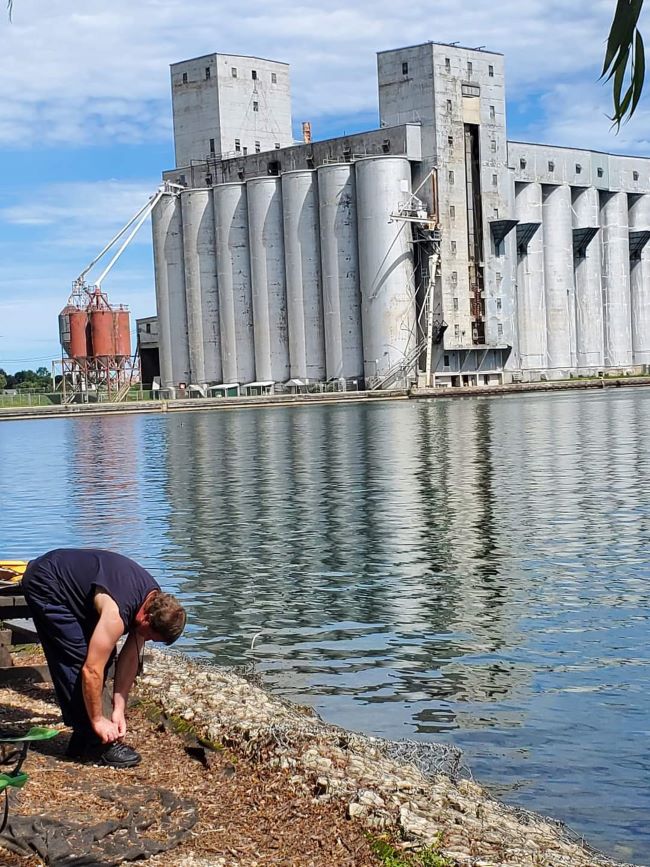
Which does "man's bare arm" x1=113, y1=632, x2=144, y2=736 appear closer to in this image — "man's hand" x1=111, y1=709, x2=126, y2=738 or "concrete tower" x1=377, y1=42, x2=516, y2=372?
"man's hand" x1=111, y1=709, x2=126, y2=738

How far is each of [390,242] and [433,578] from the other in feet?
269

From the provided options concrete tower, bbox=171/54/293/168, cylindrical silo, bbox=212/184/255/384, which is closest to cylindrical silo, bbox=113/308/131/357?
cylindrical silo, bbox=212/184/255/384

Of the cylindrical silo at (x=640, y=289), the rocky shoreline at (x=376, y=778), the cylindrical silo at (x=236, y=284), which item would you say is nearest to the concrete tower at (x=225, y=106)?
the cylindrical silo at (x=236, y=284)

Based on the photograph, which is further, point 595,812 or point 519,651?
point 519,651

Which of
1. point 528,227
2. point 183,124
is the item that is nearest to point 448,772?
point 528,227

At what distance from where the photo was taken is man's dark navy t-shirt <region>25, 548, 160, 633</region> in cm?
779

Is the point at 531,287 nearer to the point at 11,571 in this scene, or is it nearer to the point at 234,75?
the point at 234,75

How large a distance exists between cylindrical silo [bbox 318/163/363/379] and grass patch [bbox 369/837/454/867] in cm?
9360

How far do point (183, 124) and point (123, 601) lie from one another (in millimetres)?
113473

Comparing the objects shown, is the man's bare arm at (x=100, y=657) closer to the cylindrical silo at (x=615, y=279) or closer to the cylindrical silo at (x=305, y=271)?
the cylindrical silo at (x=305, y=271)

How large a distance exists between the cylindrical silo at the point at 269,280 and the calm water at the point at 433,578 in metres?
57.2

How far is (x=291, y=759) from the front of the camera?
8.10m

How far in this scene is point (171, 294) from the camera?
11181cm

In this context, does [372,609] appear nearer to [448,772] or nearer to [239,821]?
[448,772]
